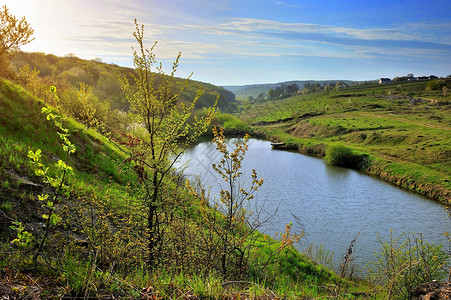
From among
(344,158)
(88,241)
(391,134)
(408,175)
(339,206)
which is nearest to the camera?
(88,241)

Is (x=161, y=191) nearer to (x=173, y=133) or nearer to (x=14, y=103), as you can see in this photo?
(x=173, y=133)

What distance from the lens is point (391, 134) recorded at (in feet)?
158

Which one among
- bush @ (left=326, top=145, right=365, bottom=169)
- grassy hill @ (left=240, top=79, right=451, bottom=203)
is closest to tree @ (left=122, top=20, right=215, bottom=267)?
grassy hill @ (left=240, top=79, right=451, bottom=203)

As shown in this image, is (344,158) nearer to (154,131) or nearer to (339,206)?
(339,206)

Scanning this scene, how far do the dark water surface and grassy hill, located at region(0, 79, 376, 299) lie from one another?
503 cm

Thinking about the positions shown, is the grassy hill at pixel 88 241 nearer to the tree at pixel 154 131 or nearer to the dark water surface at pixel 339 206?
the tree at pixel 154 131

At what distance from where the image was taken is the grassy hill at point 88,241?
3.98m

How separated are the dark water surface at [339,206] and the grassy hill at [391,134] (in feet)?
9.30

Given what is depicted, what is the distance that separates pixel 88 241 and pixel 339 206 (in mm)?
22604

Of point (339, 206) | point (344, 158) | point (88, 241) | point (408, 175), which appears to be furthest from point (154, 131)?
point (344, 158)

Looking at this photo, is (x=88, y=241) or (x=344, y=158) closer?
(x=88, y=241)

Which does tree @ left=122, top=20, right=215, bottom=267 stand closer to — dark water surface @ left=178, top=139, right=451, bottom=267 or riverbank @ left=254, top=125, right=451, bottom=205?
dark water surface @ left=178, top=139, right=451, bottom=267

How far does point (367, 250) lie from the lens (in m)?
17.0

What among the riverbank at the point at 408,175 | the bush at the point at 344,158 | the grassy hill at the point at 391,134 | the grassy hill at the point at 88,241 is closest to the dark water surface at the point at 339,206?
the riverbank at the point at 408,175
